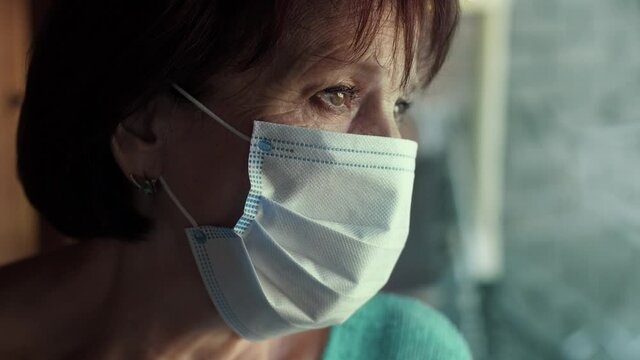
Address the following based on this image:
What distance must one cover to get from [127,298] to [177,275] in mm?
118

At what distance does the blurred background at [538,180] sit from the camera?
2.52 metres

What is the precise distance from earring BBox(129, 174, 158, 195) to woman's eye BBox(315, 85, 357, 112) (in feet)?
0.83

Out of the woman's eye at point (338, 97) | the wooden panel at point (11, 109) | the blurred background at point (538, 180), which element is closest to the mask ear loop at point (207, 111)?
the woman's eye at point (338, 97)

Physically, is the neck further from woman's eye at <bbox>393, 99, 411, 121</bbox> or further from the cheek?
woman's eye at <bbox>393, 99, 411, 121</bbox>

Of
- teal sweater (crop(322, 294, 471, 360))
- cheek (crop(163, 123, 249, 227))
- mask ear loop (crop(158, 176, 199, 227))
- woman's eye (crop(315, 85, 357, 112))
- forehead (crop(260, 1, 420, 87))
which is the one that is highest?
forehead (crop(260, 1, 420, 87))

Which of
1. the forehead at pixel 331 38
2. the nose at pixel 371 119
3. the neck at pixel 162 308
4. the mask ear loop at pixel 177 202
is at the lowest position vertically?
the neck at pixel 162 308

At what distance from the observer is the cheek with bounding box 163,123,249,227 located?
846 mm

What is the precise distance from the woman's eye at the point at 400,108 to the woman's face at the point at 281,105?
0.16 ft

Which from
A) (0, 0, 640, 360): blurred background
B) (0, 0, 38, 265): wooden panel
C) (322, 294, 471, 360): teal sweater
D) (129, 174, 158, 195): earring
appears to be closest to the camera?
(129, 174, 158, 195): earring

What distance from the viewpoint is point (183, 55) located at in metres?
0.81

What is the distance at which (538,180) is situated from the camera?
274 cm

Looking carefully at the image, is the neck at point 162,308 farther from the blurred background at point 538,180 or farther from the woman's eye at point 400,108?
the blurred background at point 538,180

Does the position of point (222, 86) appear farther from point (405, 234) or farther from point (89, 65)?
point (405, 234)

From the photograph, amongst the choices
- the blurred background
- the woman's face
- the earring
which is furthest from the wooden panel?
the blurred background
